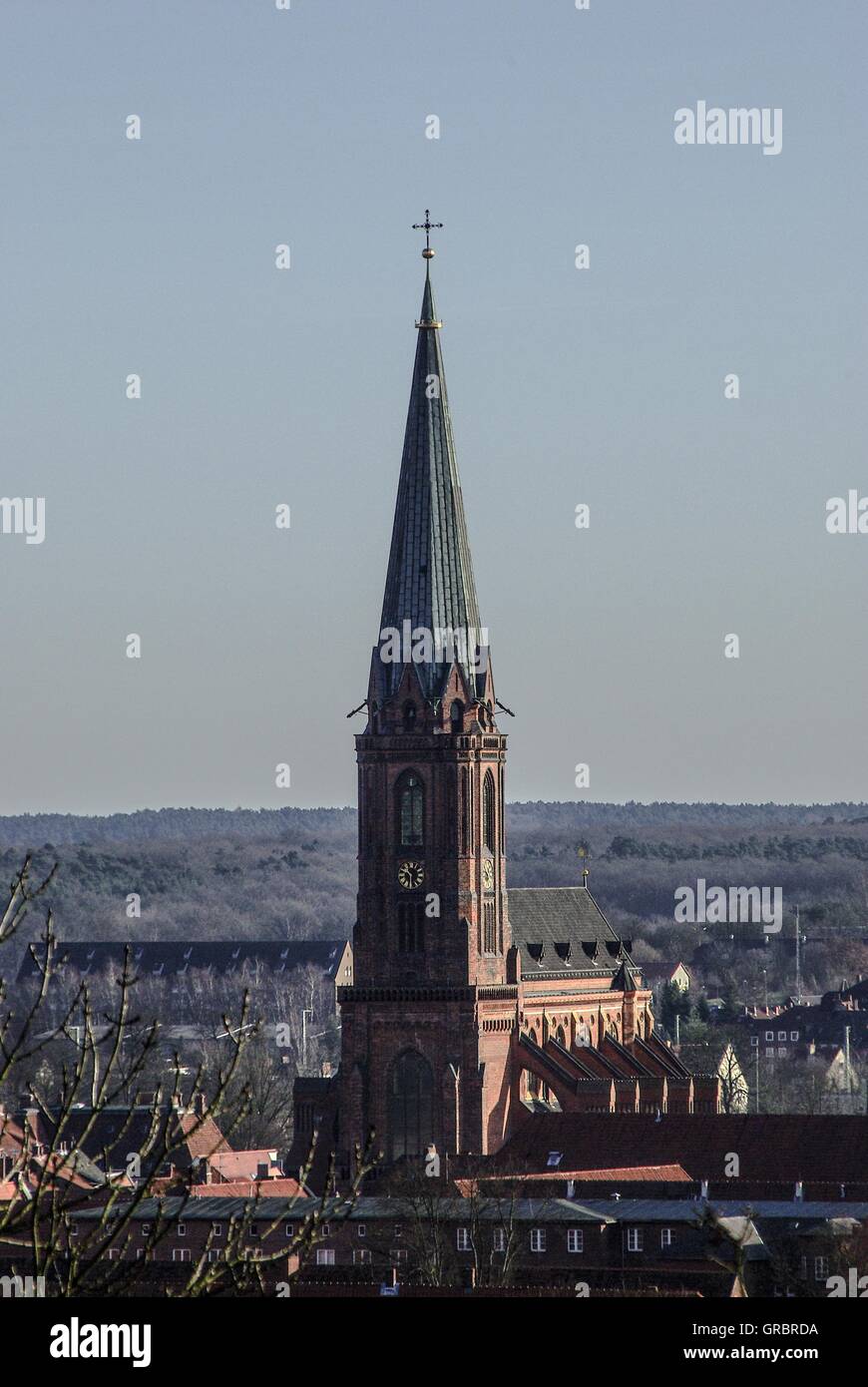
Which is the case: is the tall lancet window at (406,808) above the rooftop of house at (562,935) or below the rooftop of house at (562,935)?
above

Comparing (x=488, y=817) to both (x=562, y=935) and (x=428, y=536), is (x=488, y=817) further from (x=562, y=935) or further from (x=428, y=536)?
(x=562, y=935)

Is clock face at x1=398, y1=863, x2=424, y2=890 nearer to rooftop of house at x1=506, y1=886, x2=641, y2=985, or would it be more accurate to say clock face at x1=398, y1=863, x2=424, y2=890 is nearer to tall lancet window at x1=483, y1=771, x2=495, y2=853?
tall lancet window at x1=483, y1=771, x2=495, y2=853

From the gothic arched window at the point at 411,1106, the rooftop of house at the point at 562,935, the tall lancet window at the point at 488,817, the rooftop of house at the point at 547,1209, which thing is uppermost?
the tall lancet window at the point at 488,817

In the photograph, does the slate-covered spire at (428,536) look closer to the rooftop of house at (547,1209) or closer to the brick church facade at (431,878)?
the brick church facade at (431,878)

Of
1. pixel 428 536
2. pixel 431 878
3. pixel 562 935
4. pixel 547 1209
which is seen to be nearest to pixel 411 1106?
pixel 431 878

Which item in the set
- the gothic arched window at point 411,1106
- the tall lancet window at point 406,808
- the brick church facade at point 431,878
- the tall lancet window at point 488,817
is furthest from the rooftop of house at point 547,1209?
the tall lancet window at point 488,817
